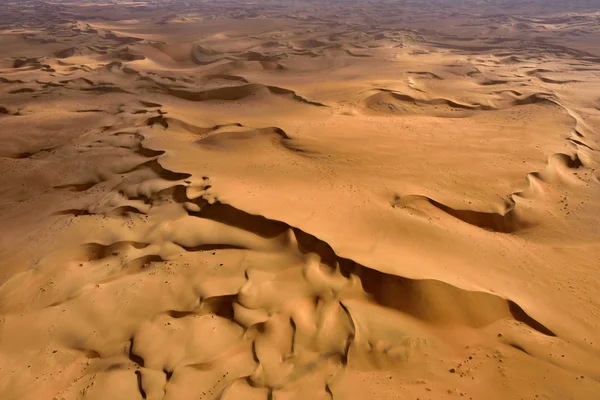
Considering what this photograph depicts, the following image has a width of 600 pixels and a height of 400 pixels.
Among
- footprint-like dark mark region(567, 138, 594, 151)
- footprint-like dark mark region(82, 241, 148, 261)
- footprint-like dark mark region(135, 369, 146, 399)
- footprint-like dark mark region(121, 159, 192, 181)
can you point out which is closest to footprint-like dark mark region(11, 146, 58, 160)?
footprint-like dark mark region(121, 159, 192, 181)

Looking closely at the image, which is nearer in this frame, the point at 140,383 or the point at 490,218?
the point at 140,383

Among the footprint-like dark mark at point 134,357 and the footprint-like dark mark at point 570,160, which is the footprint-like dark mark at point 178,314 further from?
the footprint-like dark mark at point 570,160

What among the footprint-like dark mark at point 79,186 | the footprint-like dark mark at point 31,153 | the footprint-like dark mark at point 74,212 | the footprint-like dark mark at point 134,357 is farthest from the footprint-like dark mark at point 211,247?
the footprint-like dark mark at point 31,153

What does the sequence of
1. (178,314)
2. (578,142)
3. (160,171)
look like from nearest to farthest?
(178,314), (160,171), (578,142)

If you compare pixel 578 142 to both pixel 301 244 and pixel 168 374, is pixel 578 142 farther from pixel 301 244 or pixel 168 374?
pixel 168 374

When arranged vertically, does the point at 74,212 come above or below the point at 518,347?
below

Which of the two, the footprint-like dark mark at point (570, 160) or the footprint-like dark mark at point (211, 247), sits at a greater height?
the footprint-like dark mark at point (570, 160)

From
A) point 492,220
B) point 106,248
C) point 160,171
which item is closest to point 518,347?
point 492,220

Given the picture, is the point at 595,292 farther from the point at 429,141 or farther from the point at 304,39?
the point at 304,39

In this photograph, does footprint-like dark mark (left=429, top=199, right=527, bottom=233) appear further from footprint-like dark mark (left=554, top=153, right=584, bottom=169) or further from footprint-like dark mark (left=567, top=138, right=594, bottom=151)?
footprint-like dark mark (left=567, top=138, right=594, bottom=151)
